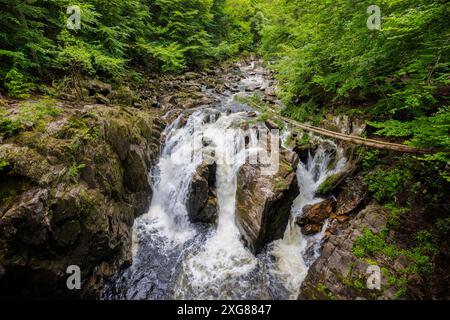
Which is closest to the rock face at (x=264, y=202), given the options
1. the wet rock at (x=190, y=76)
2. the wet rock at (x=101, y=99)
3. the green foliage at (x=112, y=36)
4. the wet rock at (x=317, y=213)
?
the wet rock at (x=317, y=213)

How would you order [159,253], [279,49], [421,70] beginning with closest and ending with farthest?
1. [421,70]
2. [159,253]
3. [279,49]

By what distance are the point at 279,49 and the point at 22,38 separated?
11.1 m

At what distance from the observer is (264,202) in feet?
21.6

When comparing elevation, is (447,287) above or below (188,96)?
below

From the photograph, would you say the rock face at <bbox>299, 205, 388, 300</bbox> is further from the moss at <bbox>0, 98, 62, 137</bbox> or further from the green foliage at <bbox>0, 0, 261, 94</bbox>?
the green foliage at <bbox>0, 0, 261, 94</bbox>

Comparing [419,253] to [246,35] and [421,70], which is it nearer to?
[421,70]

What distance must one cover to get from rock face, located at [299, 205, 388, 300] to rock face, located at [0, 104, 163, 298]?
5047 mm

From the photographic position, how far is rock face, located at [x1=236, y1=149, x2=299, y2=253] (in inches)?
260

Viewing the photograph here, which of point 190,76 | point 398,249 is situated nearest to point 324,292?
point 398,249

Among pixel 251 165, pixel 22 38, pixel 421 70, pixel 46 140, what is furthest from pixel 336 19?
pixel 22 38

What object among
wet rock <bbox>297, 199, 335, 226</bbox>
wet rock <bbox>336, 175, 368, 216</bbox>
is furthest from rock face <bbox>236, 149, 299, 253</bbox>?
wet rock <bbox>336, 175, 368, 216</bbox>

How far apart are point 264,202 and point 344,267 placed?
244 centimetres

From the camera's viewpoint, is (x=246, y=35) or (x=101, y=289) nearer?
(x=101, y=289)

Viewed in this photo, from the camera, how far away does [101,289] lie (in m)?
5.73
